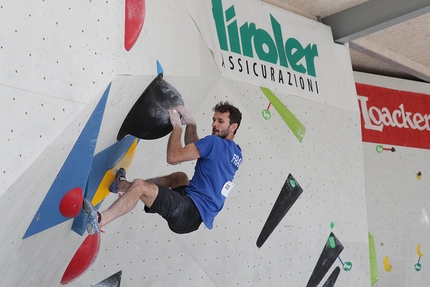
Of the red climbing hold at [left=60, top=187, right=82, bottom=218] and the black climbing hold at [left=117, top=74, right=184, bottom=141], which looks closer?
the red climbing hold at [left=60, top=187, right=82, bottom=218]

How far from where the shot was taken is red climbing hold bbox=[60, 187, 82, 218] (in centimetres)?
309

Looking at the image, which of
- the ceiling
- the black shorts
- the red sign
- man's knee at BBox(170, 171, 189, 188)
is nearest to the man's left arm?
the black shorts

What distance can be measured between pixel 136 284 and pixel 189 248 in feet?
1.57

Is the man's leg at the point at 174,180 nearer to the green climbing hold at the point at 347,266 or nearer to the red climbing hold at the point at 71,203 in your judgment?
the red climbing hold at the point at 71,203

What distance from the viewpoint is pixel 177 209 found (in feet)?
11.3

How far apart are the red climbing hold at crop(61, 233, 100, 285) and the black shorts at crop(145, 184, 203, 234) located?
517 mm

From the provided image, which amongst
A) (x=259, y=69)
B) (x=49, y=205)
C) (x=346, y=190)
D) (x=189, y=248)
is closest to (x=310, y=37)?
(x=259, y=69)

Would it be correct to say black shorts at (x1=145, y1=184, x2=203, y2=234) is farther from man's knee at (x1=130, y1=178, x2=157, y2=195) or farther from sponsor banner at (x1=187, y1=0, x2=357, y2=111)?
sponsor banner at (x1=187, y1=0, x2=357, y2=111)

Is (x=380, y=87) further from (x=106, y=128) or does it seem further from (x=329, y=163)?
(x=106, y=128)

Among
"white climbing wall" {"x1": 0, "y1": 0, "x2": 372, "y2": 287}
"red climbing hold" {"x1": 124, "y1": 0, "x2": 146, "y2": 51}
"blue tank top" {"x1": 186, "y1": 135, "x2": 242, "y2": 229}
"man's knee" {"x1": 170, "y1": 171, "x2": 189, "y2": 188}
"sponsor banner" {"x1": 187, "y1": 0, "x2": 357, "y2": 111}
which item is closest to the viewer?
"white climbing wall" {"x1": 0, "y1": 0, "x2": 372, "y2": 287}

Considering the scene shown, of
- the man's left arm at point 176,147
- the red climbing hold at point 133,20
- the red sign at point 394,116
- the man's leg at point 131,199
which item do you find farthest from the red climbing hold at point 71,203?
the red sign at point 394,116

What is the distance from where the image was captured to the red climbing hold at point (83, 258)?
3.71 m

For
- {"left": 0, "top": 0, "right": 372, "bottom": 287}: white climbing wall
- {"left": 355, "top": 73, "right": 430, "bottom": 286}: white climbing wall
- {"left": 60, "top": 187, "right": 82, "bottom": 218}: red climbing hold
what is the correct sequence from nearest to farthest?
1. {"left": 0, "top": 0, "right": 372, "bottom": 287}: white climbing wall
2. {"left": 60, "top": 187, "right": 82, "bottom": 218}: red climbing hold
3. {"left": 355, "top": 73, "right": 430, "bottom": 286}: white climbing wall

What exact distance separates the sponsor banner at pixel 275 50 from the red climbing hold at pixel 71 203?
1.59m
